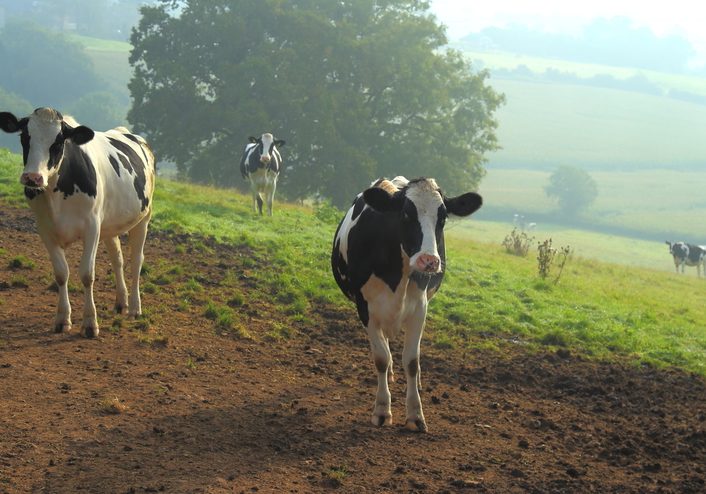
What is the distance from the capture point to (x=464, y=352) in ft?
42.7

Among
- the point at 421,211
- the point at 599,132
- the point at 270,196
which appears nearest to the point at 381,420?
the point at 421,211

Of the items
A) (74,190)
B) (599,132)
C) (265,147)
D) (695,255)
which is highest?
(599,132)

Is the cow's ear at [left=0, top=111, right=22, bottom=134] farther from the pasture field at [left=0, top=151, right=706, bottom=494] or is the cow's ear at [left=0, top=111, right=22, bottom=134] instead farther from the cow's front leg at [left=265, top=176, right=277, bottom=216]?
the cow's front leg at [left=265, top=176, right=277, bottom=216]

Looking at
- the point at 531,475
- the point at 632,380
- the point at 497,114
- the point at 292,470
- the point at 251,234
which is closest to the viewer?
the point at 292,470

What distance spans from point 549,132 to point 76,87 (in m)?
83.3

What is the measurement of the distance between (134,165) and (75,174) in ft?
5.69

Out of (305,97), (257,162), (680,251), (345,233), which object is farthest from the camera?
(680,251)

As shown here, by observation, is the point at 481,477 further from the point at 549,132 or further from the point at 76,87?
the point at 549,132

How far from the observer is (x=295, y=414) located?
912 cm

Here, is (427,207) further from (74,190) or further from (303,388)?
(74,190)

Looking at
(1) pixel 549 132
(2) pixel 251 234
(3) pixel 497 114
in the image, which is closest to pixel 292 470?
(2) pixel 251 234

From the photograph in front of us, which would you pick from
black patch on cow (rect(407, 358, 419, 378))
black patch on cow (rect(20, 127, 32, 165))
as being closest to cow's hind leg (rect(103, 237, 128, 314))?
black patch on cow (rect(20, 127, 32, 165))

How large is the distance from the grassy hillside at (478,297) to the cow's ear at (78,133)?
3367 millimetres

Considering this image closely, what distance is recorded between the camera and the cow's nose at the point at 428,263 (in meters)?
8.05
